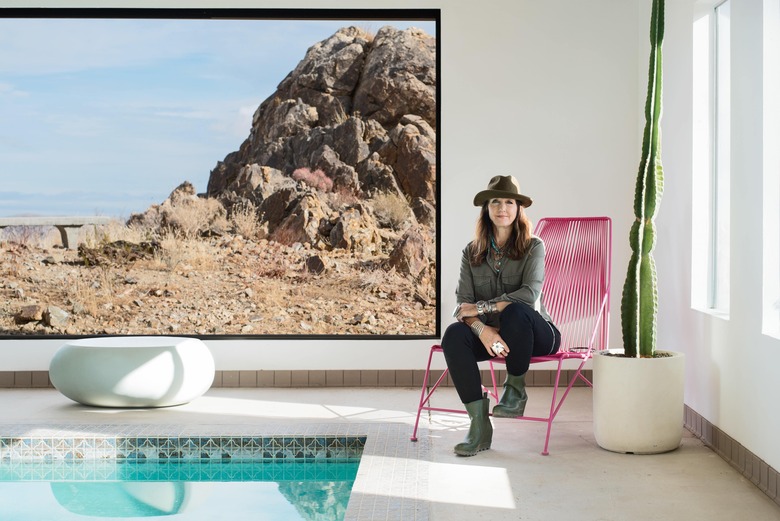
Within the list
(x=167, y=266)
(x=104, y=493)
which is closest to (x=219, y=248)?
(x=167, y=266)

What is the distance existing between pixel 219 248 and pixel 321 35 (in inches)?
83.8

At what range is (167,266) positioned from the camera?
762 cm

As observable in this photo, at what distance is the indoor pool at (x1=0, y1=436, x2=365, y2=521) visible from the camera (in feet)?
11.1

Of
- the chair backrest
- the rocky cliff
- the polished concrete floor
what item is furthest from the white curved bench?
the rocky cliff

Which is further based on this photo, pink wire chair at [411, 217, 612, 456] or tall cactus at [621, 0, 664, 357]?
pink wire chair at [411, 217, 612, 456]

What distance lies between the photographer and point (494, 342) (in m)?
3.78

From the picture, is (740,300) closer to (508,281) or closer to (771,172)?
(771,172)

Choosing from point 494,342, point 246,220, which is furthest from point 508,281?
point 246,220

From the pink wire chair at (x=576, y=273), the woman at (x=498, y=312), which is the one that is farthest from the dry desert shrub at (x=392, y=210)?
the woman at (x=498, y=312)

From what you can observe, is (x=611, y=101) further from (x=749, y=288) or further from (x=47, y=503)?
(x=47, y=503)

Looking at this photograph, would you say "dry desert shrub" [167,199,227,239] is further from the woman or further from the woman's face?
the woman's face

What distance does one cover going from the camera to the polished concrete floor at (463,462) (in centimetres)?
299

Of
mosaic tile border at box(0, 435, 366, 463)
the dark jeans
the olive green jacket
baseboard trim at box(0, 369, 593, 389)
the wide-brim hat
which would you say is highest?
the wide-brim hat

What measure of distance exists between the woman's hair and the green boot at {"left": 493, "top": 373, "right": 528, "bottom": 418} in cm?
58
